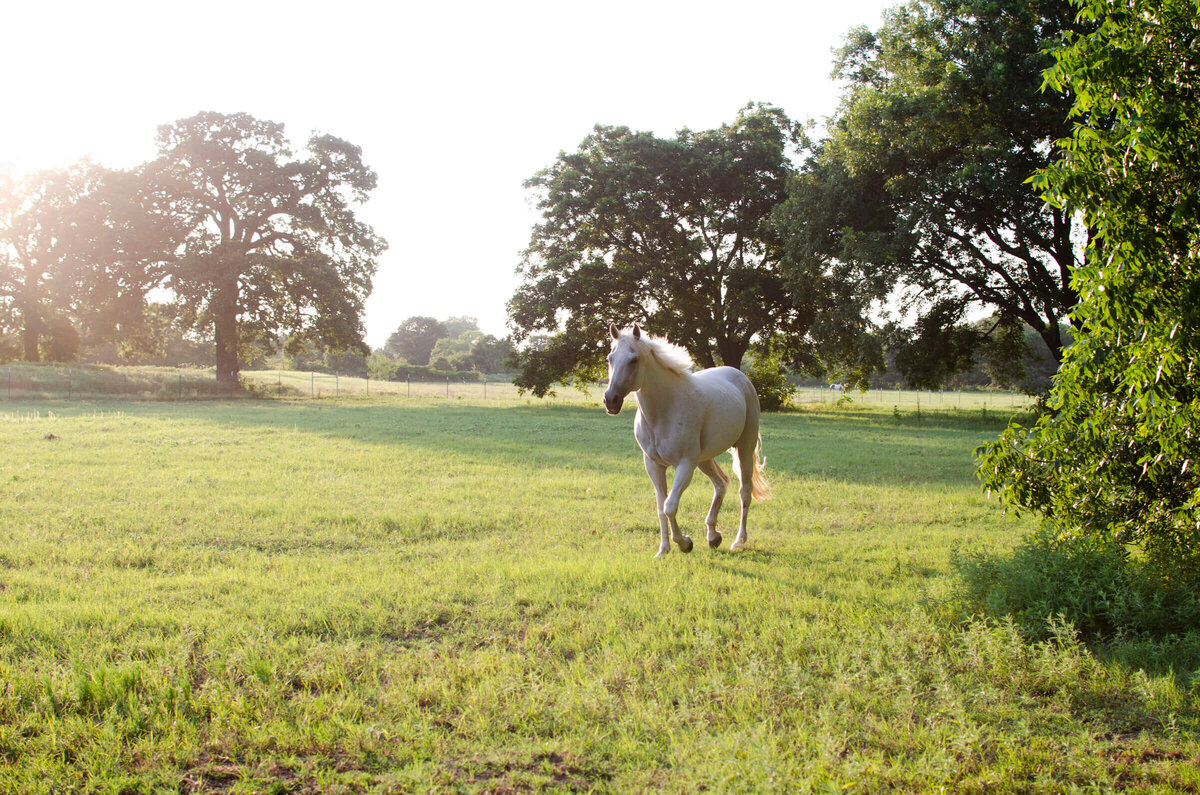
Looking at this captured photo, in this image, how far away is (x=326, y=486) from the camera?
34.7ft

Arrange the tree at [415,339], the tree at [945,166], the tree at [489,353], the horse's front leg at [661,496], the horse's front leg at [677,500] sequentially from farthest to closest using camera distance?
the tree at [415,339], the tree at [489,353], the tree at [945,166], the horse's front leg at [661,496], the horse's front leg at [677,500]

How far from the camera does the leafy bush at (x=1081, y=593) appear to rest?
4.52 metres

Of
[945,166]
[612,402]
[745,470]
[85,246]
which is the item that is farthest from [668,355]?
[85,246]

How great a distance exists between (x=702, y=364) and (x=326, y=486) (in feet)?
79.4

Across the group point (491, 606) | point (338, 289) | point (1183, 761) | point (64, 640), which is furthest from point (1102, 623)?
point (338, 289)

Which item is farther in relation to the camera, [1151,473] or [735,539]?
[735,539]

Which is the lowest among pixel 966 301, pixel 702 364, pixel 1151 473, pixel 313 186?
pixel 1151 473

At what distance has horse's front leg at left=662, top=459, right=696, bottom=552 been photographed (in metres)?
6.86

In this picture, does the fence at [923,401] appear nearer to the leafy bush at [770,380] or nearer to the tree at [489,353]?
the leafy bush at [770,380]

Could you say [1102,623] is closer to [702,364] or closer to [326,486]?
[326,486]

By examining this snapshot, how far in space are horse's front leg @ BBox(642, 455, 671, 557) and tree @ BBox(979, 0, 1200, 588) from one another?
3.19 metres

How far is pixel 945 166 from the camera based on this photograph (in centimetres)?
2034

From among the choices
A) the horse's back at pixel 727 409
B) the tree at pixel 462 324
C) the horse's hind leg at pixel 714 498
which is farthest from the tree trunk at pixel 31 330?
the tree at pixel 462 324

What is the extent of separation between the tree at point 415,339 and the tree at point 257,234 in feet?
253
